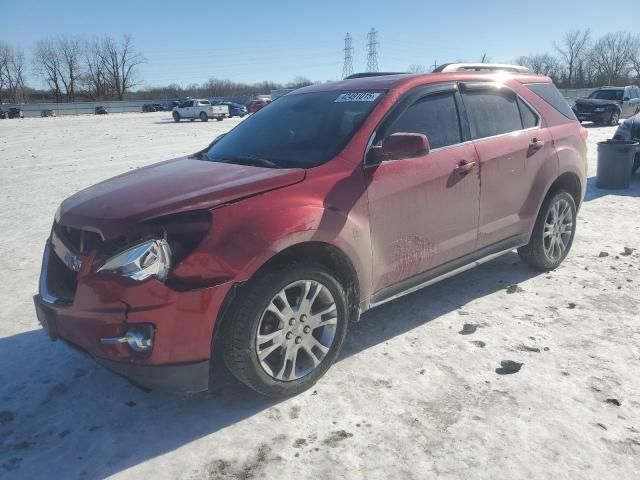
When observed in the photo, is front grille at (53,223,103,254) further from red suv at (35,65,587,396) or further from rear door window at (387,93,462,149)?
rear door window at (387,93,462,149)

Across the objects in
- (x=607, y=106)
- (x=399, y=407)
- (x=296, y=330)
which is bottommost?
(x=399, y=407)

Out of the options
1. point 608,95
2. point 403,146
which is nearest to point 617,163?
point 403,146

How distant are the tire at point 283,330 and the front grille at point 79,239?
2.62ft

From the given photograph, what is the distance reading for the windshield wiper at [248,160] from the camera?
10.8ft

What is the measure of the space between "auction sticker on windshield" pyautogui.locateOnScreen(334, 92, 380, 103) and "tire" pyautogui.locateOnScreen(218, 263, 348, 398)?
132 centimetres

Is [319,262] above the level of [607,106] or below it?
below

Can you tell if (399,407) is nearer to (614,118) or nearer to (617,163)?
(617,163)

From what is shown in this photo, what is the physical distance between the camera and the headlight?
2461 mm

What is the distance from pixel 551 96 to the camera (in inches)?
189

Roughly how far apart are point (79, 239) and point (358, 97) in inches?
81.7

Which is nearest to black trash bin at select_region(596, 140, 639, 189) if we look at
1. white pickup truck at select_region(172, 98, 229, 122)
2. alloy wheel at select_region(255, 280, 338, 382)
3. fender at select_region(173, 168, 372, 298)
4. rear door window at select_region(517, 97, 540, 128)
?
rear door window at select_region(517, 97, 540, 128)

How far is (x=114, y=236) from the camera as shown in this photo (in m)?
2.57

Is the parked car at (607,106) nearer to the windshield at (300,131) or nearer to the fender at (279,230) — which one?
the windshield at (300,131)

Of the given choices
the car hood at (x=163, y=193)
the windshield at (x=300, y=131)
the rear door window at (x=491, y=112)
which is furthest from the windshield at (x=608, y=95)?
the car hood at (x=163, y=193)
